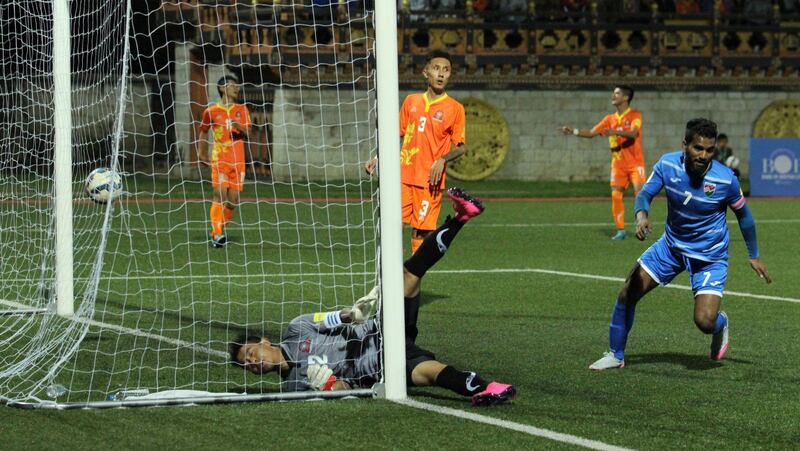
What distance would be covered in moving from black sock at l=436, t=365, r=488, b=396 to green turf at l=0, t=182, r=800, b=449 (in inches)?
4.0

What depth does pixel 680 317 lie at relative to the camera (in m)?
10.7

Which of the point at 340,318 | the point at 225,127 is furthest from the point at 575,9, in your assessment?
the point at 340,318

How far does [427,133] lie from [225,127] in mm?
5933

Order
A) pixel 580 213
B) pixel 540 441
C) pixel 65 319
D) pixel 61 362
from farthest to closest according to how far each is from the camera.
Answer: pixel 580 213, pixel 65 319, pixel 61 362, pixel 540 441

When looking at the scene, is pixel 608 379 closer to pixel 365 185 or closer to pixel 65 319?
pixel 65 319

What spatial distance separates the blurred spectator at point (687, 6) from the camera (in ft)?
116

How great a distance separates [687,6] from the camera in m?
35.6

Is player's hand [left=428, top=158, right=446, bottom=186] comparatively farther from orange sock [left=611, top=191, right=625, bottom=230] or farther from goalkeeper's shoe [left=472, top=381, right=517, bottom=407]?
orange sock [left=611, top=191, right=625, bottom=230]

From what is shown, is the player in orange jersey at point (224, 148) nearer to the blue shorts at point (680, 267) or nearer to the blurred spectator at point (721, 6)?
the blue shorts at point (680, 267)

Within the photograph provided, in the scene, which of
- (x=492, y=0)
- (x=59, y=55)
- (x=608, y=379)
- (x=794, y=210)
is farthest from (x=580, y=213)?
(x=608, y=379)

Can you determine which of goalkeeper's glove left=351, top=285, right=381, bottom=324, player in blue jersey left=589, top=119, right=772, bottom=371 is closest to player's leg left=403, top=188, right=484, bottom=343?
goalkeeper's glove left=351, top=285, right=381, bottom=324

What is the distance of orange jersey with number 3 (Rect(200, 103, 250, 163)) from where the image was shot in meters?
15.8

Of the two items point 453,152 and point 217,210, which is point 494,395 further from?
point 217,210

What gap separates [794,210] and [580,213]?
4.07m
